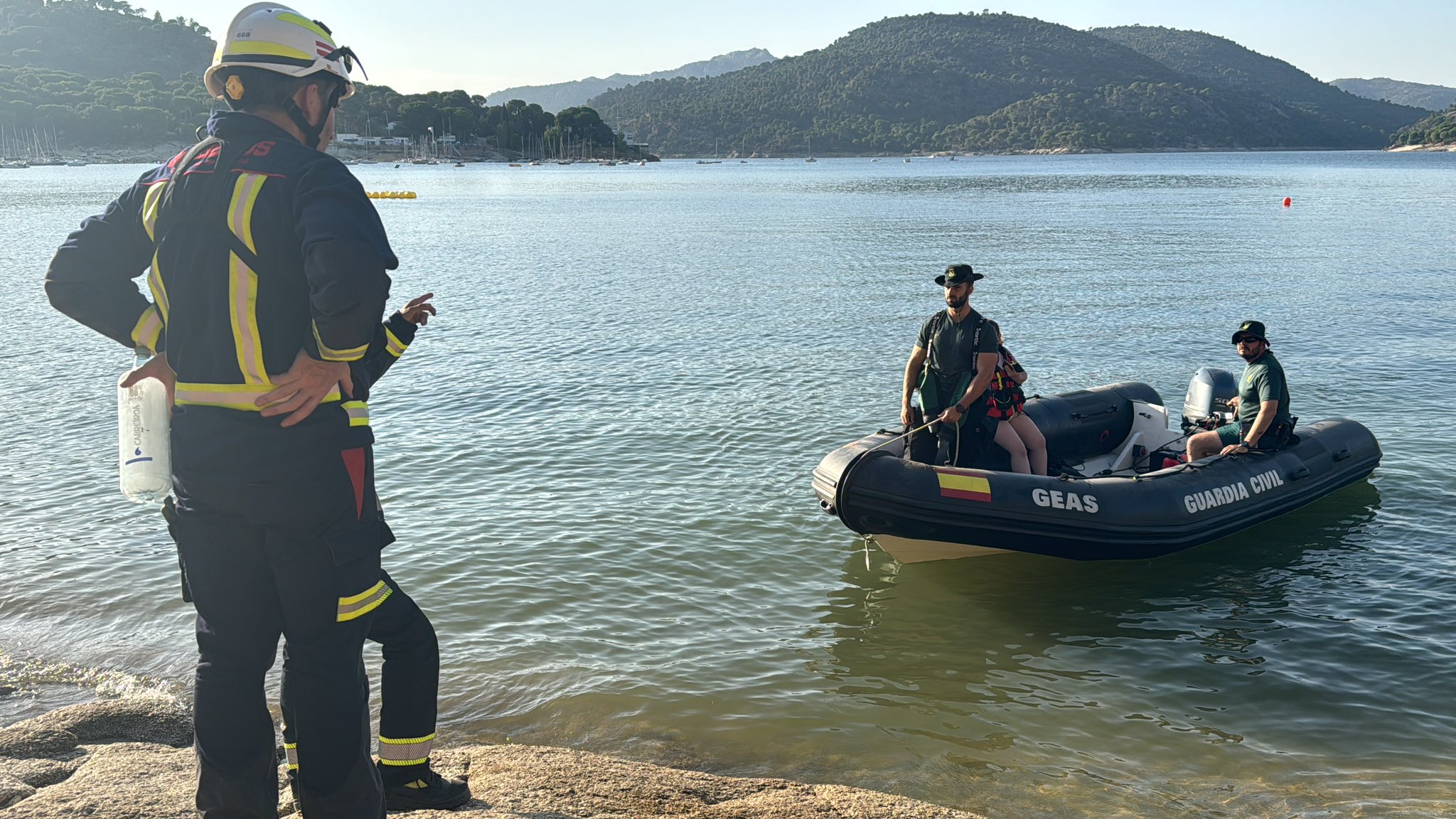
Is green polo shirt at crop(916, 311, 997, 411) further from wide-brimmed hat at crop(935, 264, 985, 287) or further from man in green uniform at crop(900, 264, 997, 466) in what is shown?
wide-brimmed hat at crop(935, 264, 985, 287)

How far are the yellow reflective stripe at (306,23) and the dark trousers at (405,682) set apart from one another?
1557mm

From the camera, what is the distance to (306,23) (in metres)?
2.76

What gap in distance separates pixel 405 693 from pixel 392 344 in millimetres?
1166

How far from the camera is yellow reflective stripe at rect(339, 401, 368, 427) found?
2771 millimetres

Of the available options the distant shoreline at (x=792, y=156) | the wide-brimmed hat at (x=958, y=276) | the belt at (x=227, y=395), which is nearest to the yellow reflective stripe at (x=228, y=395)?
the belt at (x=227, y=395)

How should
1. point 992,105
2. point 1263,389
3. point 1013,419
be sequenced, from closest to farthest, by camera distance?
1. point 1013,419
2. point 1263,389
3. point 992,105

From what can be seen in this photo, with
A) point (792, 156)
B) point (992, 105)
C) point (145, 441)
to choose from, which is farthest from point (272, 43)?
point (792, 156)

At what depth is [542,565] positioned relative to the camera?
7438mm

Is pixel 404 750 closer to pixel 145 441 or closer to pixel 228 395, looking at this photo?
pixel 145 441

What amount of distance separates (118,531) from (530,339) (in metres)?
9.28

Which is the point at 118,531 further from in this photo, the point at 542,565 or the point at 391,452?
the point at 542,565

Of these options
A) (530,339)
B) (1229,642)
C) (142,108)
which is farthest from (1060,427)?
(142,108)

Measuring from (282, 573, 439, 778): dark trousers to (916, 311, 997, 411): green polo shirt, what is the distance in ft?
15.7

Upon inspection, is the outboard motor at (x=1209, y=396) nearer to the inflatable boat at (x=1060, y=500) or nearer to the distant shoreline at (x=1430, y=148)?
the inflatable boat at (x=1060, y=500)
